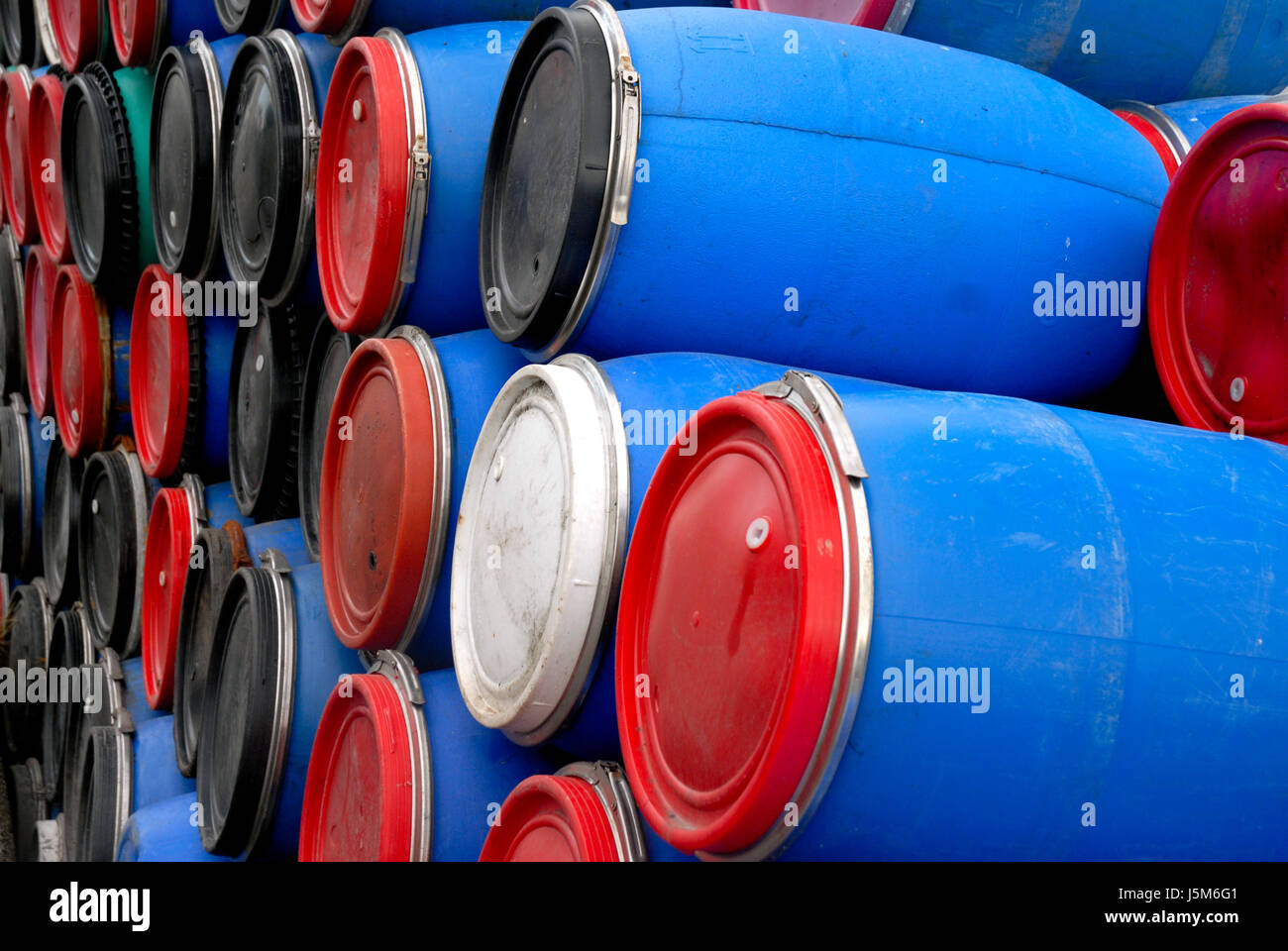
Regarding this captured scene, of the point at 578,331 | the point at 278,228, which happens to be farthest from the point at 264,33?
the point at 578,331

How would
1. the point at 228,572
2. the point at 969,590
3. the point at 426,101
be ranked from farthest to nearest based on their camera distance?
the point at 228,572 → the point at 426,101 → the point at 969,590

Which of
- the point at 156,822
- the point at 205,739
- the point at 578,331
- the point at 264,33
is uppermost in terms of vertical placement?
the point at 264,33

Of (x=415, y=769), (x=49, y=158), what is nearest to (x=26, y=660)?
(x=49, y=158)

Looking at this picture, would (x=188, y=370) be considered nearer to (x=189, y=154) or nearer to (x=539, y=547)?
(x=189, y=154)

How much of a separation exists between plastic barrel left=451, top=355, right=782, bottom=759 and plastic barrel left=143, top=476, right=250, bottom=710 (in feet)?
→ 6.30

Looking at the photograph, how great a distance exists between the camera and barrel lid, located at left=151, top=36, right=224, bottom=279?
3.86 meters

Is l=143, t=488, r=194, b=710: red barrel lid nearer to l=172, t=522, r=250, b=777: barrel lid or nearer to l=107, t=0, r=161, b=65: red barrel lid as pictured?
l=172, t=522, r=250, b=777: barrel lid

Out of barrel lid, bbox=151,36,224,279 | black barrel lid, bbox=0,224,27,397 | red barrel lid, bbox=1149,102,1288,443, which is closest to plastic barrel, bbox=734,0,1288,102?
red barrel lid, bbox=1149,102,1288,443

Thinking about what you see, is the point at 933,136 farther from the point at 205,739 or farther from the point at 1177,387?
the point at 205,739

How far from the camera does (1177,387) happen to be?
86.4 inches

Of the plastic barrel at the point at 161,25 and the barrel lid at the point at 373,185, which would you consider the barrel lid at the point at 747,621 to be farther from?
the plastic barrel at the point at 161,25

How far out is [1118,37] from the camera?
8.84ft

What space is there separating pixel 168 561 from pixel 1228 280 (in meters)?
3.54
